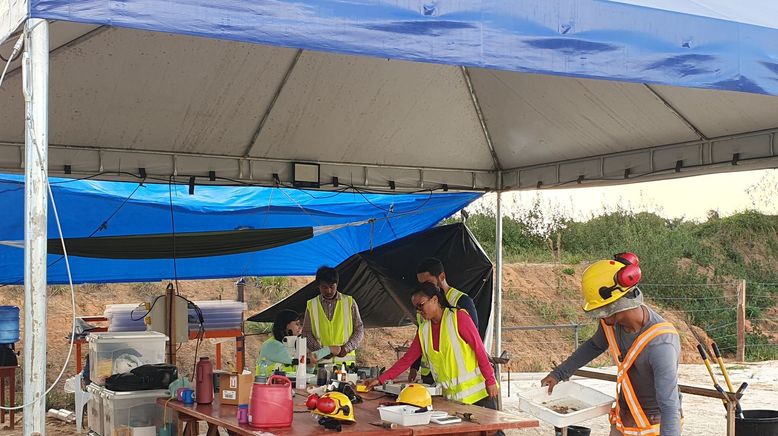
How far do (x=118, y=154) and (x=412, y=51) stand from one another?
3663mm

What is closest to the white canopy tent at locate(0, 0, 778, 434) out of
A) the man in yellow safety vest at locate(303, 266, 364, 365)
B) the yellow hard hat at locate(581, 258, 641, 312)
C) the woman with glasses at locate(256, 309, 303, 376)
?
the yellow hard hat at locate(581, 258, 641, 312)

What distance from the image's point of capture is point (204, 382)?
4.95 meters

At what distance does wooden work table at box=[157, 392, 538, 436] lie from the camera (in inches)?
158

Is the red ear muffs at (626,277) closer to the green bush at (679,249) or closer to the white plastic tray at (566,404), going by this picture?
the white plastic tray at (566,404)

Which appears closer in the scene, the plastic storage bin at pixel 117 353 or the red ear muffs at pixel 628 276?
the red ear muffs at pixel 628 276

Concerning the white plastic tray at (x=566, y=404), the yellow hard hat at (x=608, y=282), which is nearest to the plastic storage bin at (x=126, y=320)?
the white plastic tray at (x=566, y=404)

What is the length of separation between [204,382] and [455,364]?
4.74ft

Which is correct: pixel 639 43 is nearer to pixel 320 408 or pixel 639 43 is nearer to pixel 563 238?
pixel 320 408

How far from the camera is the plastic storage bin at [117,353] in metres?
5.94

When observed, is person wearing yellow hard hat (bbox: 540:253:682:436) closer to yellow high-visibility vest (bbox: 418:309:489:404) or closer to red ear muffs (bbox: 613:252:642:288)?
red ear muffs (bbox: 613:252:642:288)

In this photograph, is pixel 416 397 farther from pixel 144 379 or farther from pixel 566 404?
pixel 144 379

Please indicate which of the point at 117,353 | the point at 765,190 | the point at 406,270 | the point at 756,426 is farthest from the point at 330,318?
the point at 765,190

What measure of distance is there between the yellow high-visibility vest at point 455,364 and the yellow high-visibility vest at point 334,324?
186 centimetres

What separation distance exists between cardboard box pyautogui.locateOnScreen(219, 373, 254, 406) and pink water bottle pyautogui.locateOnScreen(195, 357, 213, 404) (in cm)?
7
